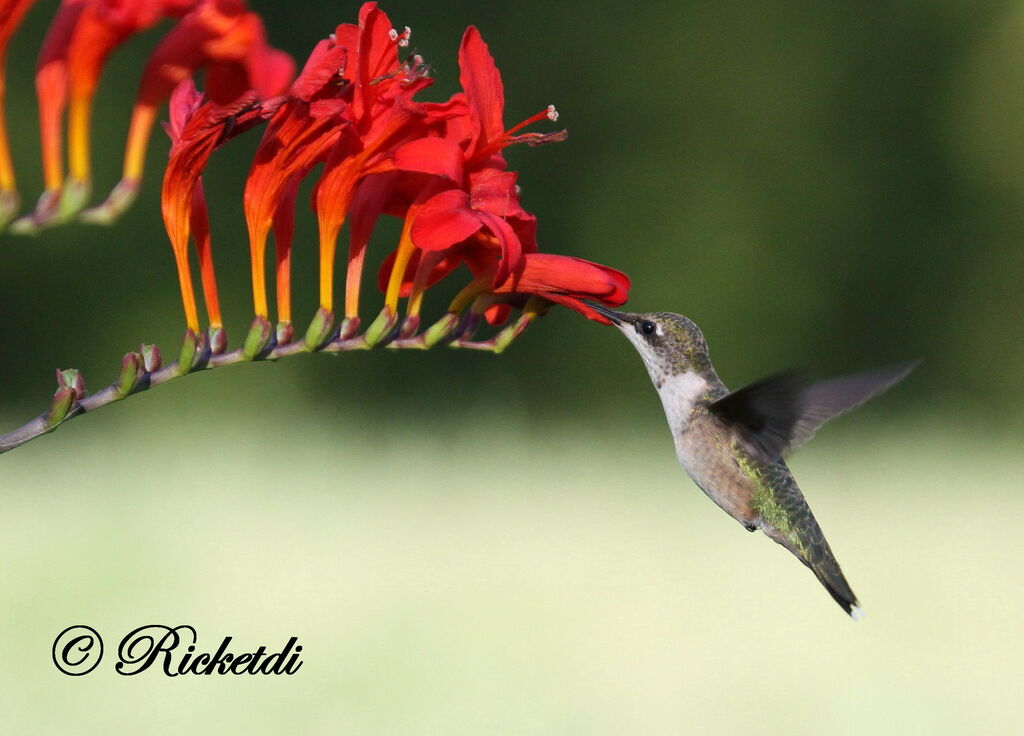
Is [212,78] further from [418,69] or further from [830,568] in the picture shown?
[830,568]

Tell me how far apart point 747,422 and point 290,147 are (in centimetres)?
120

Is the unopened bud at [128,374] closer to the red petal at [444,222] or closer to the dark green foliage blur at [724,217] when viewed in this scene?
the red petal at [444,222]

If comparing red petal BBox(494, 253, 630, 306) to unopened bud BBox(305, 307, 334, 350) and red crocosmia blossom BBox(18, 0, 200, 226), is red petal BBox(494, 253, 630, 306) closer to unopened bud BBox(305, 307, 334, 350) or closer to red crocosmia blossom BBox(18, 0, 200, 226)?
unopened bud BBox(305, 307, 334, 350)

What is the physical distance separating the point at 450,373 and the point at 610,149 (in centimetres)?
177

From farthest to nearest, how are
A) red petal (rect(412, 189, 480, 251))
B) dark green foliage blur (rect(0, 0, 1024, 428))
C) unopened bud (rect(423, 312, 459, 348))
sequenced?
dark green foliage blur (rect(0, 0, 1024, 428)) < unopened bud (rect(423, 312, 459, 348)) < red petal (rect(412, 189, 480, 251))

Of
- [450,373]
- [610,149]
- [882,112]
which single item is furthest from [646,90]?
[450,373]

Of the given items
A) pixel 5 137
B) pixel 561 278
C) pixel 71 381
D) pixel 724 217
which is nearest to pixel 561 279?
pixel 561 278

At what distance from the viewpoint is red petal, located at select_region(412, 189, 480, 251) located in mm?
2031

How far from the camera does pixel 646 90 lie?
889cm

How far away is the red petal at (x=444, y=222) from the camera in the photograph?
2031 millimetres

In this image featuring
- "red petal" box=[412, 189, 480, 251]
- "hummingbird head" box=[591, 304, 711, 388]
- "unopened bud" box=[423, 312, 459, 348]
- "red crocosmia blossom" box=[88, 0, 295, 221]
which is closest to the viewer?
"red crocosmia blossom" box=[88, 0, 295, 221]

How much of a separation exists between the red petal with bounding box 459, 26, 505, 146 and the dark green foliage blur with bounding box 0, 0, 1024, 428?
20.5ft

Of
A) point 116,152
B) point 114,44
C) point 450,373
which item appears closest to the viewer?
point 114,44

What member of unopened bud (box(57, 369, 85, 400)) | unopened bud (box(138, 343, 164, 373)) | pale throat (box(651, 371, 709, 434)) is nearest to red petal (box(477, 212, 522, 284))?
unopened bud (box(138, 343, 164, 373))
